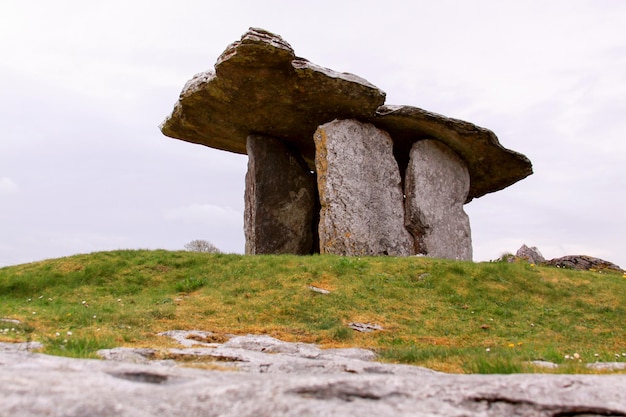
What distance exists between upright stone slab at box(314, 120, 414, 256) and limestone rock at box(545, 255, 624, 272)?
848 cm

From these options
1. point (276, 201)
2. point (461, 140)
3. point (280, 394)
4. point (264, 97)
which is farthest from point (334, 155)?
point (280, 394)

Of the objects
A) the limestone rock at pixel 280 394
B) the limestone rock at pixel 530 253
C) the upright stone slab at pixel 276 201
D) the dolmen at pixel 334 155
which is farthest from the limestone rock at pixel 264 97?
the limestone rock at pixel 280 394

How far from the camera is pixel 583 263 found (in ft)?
81.5

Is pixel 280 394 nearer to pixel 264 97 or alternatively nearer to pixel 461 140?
pixel 264 97

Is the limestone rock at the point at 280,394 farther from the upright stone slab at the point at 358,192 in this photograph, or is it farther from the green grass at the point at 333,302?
the upright stone slab at the point at 358,192

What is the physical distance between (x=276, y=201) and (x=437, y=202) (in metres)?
6.60

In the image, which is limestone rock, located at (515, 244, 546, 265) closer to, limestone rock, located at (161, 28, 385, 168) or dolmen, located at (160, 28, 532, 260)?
dolmen, located at (160, 28, 532, 260)

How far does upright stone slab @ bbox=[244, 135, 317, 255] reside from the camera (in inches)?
878

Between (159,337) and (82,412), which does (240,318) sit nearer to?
(159,337)

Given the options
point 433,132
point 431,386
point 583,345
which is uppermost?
point 433,132

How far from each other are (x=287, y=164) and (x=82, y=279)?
10015mm

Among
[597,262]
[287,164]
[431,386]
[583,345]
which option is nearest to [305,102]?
[287,164]

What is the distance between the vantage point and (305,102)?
20281 mm

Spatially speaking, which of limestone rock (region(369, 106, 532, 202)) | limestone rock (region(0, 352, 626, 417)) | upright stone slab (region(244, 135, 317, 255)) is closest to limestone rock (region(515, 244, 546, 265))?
limestone rock (region(369, 106, 532, 202))
